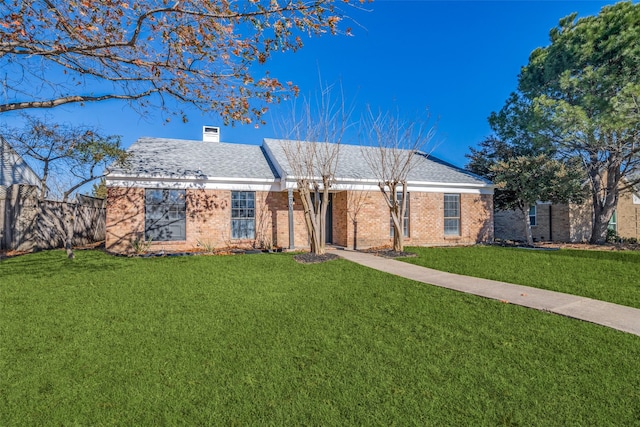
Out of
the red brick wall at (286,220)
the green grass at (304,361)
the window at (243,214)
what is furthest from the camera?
the window at (243,214)

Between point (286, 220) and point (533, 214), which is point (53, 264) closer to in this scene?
point (286, 220)

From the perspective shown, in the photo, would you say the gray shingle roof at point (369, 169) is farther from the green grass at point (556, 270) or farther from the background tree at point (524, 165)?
the green grass at point (556, 270)

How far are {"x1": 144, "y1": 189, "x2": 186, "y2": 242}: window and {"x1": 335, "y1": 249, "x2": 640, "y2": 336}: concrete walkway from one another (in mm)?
7881

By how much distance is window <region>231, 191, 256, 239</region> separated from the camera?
12.7 metres

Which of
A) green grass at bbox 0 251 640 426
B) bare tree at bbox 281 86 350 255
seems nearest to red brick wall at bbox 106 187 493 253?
bare tree at bbox 281 86 350 255

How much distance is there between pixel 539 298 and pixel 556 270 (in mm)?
3173

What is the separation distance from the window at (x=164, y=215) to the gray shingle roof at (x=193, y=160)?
72 cm

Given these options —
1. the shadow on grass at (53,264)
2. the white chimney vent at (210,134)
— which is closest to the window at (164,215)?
the shadow on grass at (53,264)

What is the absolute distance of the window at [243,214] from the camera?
41.6 feet

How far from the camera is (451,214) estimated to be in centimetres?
1482

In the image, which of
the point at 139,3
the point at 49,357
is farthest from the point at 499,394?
the point at 139,3

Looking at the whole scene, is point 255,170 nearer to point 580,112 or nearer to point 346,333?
point 346,333

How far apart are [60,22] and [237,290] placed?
496cm

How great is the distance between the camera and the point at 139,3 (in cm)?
493
